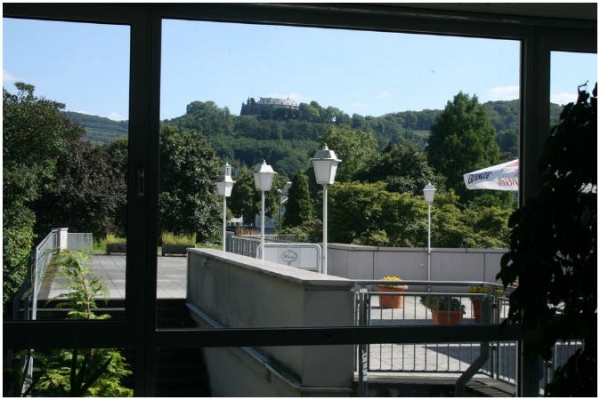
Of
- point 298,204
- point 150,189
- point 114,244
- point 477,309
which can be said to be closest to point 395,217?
point 298,204

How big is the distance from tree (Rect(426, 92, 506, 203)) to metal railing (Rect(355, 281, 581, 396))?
0.53 metres

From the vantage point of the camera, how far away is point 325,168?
3762 mm

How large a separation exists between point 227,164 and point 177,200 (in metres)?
0.33

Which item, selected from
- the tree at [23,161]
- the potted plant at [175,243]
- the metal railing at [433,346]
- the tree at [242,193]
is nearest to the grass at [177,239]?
the potted plant at [175,243]

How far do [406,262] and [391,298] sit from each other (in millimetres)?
203

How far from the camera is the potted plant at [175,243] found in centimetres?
345

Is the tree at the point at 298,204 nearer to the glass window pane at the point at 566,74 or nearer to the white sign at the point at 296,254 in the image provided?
the white sign at the point at 296,254

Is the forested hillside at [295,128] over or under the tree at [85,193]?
A: over

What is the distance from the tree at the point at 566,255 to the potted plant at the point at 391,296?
0.91m

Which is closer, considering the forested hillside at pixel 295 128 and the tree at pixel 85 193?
the tree at pixel 85 193

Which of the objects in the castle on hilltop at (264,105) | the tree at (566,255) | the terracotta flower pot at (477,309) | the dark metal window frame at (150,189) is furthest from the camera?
the terracotta flower pot at (477,309)

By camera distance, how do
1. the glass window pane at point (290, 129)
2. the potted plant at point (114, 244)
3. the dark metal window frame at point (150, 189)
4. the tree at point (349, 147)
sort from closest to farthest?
the dark metal window frame at point (150, 189) < the potted plant at point (114, 244) < the glass window pane at point (290, 129) < the tree at point (349, 147)

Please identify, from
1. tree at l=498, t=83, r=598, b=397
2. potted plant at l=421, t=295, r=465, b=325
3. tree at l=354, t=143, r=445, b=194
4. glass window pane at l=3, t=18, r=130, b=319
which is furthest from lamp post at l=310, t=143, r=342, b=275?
tree at l=498, t=83, r=598, b=397

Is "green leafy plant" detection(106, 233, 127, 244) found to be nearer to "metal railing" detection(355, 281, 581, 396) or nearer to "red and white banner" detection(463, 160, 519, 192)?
"metal railing" detection(355, 281, 581, 396)
